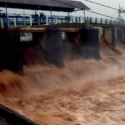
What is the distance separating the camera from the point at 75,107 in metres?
9.33

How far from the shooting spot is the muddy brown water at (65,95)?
8.24 meters

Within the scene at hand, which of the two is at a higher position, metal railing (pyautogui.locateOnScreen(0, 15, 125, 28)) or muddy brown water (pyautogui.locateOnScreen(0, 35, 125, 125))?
metal railing (pyautogui.locateOnScreen(0, 15, 125, 28))

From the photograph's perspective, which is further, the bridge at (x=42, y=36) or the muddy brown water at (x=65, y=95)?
the bridge at (x=42, y=36)

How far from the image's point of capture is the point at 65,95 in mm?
11125

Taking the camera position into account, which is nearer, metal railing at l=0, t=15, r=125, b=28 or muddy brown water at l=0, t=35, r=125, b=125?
muddy brown water at l=0, t=35, r=125, b=125

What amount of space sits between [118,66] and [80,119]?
13046mm

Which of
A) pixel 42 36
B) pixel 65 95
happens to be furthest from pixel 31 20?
pixel 65 95

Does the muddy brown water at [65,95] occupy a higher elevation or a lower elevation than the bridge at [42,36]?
lower

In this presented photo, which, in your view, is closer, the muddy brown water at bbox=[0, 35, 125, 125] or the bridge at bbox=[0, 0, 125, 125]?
the muddy brown water at bbox=[0, 35, 125, 125]

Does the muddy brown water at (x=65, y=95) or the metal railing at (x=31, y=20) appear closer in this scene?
the muddy brown water at (x=65, y=95)

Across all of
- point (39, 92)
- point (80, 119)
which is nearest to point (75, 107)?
point (80, 119)

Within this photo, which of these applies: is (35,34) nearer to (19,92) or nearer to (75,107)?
(19,92)

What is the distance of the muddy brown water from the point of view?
8.24m

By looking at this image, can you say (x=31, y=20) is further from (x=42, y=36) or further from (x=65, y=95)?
(x=65, y=95)
